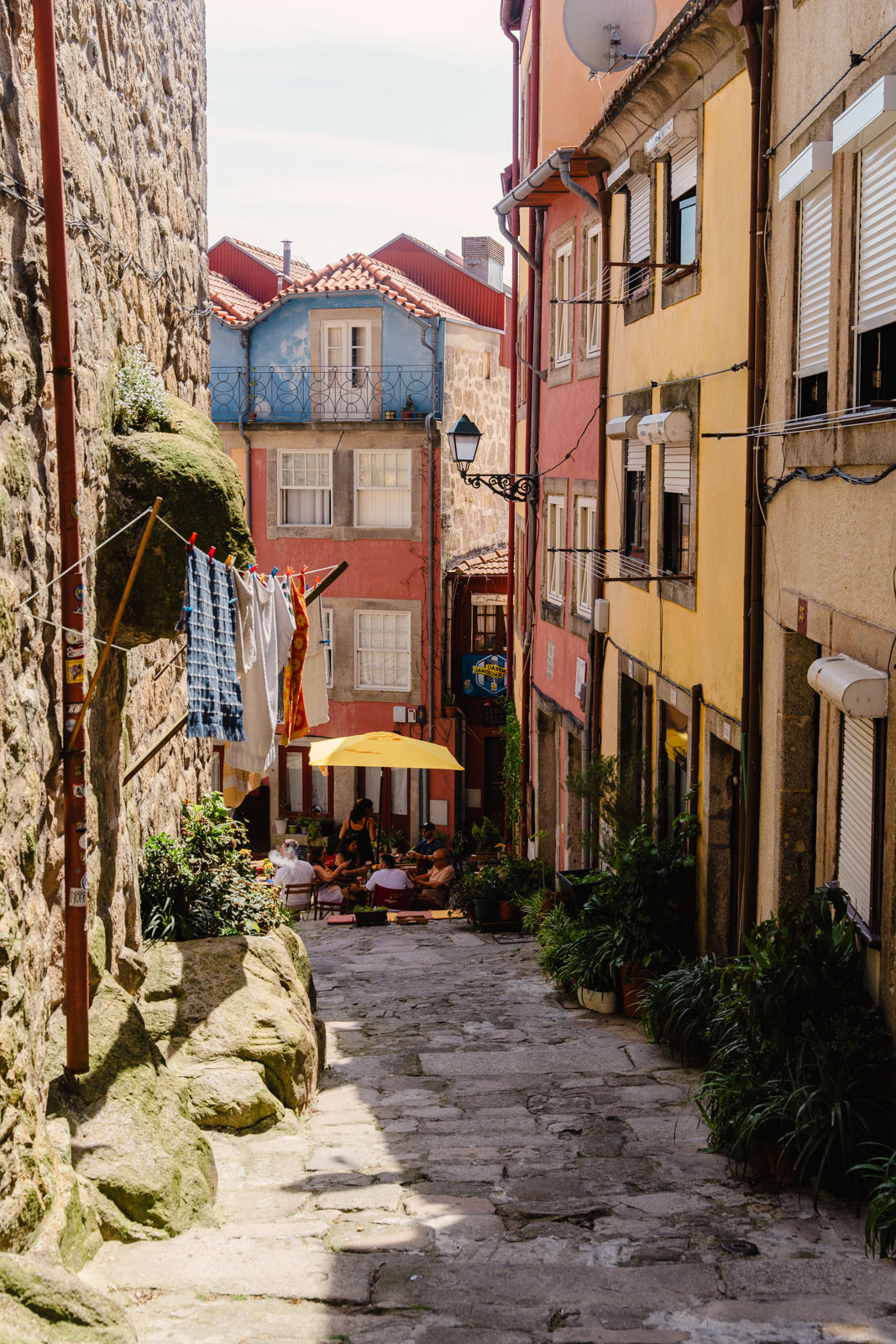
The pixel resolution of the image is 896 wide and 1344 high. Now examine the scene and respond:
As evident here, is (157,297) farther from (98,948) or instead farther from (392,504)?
(392,504)

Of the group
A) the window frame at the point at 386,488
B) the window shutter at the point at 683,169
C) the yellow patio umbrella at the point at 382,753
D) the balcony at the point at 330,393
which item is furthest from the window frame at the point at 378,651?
the window shutter at the point at 683,169

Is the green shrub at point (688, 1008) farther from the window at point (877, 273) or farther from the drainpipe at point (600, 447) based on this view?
the drainpipe at point (600, 447)

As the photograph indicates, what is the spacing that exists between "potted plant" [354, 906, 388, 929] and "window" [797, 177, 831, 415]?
1066 centimetres

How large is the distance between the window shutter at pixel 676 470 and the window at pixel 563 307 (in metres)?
4.61

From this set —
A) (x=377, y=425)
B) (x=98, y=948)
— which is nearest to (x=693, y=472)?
(x=98, y=948)

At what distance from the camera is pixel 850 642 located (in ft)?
21.7

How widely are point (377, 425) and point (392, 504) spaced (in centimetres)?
150

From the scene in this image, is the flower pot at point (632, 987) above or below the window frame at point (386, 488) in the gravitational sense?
below

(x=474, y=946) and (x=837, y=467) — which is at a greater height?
(x=837, y=467)

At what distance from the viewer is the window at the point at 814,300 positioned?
7.24 meters

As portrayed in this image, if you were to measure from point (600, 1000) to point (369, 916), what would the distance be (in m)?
7.08

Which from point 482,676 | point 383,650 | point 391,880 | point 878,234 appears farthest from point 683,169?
point 383,650

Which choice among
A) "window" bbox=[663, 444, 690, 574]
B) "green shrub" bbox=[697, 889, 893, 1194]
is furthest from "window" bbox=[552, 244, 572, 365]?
"green shrub" bbox=[697, 889, 893, 1194]

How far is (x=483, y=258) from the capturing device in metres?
28.6
